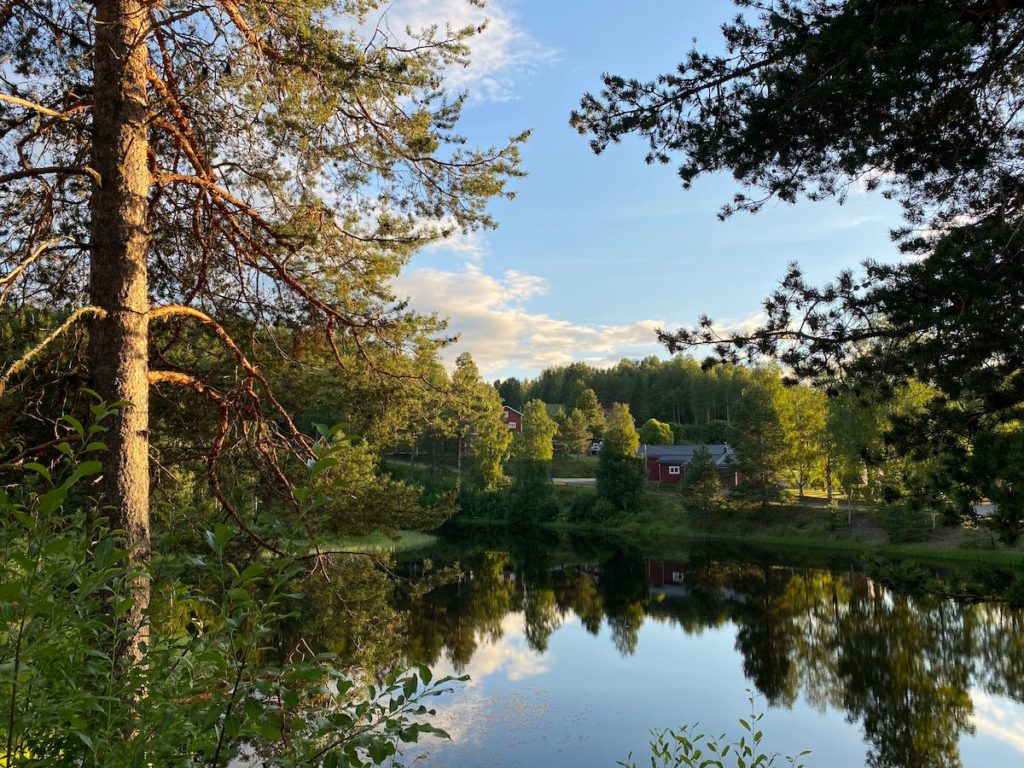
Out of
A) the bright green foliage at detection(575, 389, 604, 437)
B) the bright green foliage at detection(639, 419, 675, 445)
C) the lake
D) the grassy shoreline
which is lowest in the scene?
the lake

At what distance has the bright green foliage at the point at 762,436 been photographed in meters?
29.8

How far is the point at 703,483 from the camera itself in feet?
105

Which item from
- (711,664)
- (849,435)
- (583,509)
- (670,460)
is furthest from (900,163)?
(670,460)

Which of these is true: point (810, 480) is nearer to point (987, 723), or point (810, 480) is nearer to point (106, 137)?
point (987, 723)

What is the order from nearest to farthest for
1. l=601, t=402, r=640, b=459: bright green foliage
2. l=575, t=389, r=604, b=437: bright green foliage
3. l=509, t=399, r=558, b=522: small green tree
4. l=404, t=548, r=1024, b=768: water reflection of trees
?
1. l=404, t=548, r=1024, b=768: water reflection of trees
2. l=601, t=402, r=640, b=459: bright green foliage
3. l=509, t=399, r=558, b=522: small green tree
4. l=575, t=389, r=604, b=437: bright green foliage

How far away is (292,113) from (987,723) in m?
13.9

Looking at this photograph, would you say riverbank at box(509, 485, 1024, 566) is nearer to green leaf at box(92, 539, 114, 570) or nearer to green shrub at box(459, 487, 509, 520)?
green shrub at box(459, 487, 509, 520)

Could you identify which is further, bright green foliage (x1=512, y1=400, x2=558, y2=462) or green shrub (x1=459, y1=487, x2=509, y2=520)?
green shrub (x1=459, y1=487, x2=509, y2=520)

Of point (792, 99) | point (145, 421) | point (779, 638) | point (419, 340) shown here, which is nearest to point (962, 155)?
point (792, 99)

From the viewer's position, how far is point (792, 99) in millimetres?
4566

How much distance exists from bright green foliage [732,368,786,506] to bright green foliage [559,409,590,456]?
1972 cm

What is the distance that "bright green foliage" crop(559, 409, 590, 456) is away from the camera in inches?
1953

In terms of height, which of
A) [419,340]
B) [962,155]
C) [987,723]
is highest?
[962,155]

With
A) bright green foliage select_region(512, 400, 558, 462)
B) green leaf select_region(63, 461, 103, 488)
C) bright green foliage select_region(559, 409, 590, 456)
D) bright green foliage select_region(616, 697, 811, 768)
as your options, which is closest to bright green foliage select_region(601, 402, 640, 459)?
bright green foliage select_region(512, 400, 558, 462)
